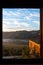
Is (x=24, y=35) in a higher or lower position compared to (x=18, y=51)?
higher

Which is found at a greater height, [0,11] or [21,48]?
[0,11]

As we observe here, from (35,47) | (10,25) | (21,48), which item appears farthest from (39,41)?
(10,25)

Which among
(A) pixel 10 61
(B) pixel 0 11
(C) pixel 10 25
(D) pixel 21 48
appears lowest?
(A) pixel 10 61

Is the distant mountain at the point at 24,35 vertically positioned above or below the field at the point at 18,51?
above

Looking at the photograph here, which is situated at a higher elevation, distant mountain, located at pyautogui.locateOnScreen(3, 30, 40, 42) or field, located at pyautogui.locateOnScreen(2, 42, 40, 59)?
distant mountain, located at pyautogui.locateOnScreen(3, 30, 40, 42)
